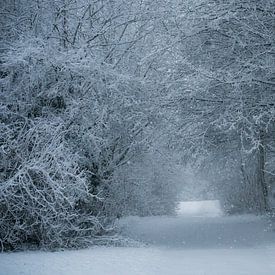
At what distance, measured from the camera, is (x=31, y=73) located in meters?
12.1

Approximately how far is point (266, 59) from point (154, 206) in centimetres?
2141

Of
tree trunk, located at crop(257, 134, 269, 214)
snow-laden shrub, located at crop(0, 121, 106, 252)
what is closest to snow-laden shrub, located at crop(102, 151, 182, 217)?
snow-laden shrub, located at crop(0, 121, 106, 252)

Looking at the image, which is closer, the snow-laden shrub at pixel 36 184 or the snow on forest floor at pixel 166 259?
the snow on forest floor at pixel 166 259

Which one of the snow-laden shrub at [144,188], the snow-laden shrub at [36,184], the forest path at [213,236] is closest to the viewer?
the snow-laden shrub at [36,184]

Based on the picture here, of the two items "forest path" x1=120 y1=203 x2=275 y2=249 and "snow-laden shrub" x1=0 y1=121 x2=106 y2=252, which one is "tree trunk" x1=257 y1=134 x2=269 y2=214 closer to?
"forest path" x1=120 y1=203 x2=275 y2=249

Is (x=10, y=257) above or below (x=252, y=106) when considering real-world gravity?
below

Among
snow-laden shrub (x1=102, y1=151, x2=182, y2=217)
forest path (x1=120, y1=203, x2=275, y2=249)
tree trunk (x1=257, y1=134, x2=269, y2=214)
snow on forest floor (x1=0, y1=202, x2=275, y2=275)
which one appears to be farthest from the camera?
tree trunk (x1=257, y1=134, x2=269, y2=214)

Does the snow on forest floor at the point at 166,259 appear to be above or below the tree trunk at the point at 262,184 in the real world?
below

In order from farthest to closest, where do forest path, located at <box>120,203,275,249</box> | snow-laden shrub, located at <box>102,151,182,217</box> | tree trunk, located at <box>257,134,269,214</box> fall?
tree trunk, located at <box>257,134,269,214</box> < snow-laden shrub, located at <box>102,151,182,217</box> < forest path, located at <box>120,203,275,249</box>

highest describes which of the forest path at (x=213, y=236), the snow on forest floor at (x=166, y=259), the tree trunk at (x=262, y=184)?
the tree trunk at (x=262, y=184)

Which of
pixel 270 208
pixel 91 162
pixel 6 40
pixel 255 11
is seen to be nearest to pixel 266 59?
pixel 255 11

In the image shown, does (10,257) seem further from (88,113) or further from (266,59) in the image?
(266,59)

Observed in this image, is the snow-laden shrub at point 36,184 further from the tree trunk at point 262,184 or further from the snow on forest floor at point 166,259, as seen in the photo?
the tree trunk at point 262,184

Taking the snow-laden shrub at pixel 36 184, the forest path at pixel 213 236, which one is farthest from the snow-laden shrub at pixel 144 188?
the snow-laden shrub at pixel 36 184
